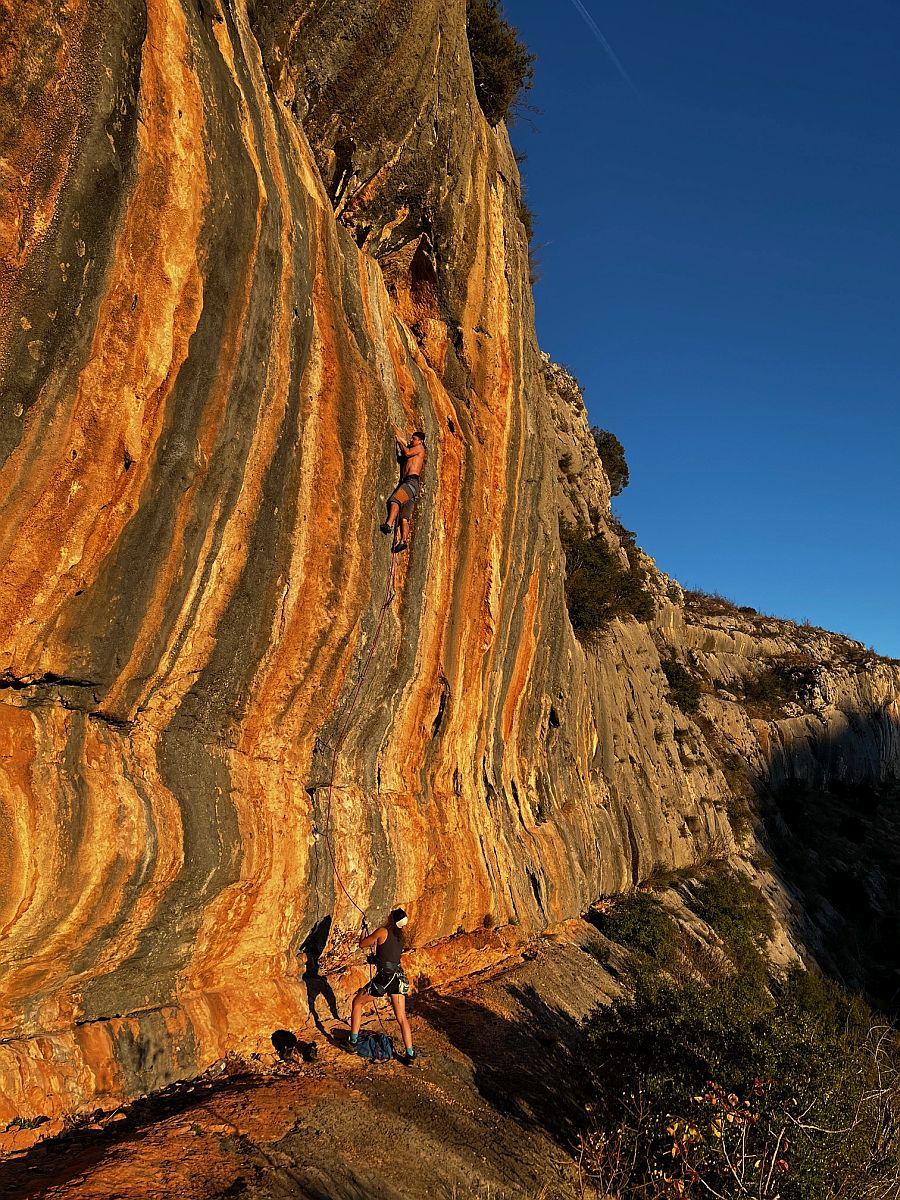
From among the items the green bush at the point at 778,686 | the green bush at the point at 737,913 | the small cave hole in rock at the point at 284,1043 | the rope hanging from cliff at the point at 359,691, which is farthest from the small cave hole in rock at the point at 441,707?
the green bush at the point at 778,686

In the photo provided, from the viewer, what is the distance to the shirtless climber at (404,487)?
10039 millimetres

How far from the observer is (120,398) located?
6.12 meters

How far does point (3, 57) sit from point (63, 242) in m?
1.19

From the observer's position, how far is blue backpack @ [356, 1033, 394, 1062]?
8.40 m

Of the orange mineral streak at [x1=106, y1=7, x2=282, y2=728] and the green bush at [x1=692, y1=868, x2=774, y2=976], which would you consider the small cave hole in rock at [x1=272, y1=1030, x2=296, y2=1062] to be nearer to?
the orange mineral streak at [x1=106, y1=7, x2=282, y2=728]

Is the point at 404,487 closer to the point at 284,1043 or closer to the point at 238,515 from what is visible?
the point at 238,515

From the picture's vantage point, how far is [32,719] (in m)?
6.29

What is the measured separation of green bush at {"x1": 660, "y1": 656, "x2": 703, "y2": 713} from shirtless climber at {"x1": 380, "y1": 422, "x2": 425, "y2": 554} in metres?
25.5

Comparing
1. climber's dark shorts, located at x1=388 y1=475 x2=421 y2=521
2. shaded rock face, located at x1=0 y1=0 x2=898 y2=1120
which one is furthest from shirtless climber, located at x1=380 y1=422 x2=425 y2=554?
shaded rock face, located at x1=0 y1=0 x2=898 y2=1120

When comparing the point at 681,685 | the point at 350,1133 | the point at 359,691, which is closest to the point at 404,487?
the point at 359,691

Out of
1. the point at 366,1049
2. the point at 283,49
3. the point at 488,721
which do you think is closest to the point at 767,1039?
the point at 366,1049

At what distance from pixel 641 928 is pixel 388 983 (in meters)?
13.0

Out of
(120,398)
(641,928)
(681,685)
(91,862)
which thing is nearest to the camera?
(120,398)

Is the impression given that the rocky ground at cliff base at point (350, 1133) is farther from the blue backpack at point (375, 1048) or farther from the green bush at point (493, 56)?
the green bush at point (493, 56)
